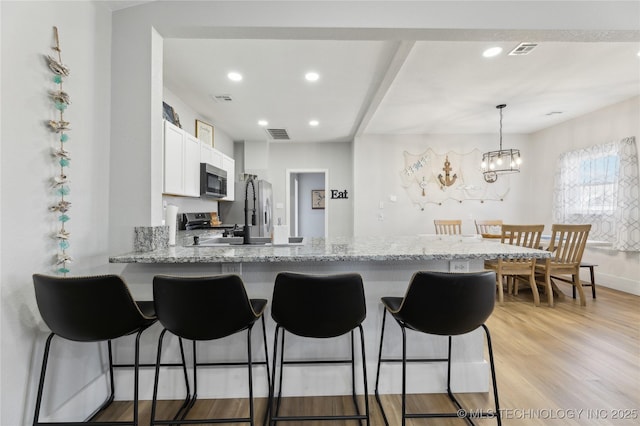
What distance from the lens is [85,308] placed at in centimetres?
120

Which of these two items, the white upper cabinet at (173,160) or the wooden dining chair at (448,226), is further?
the wooden dining chair at (448,226)

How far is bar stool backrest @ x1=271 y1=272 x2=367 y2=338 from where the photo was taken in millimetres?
1245

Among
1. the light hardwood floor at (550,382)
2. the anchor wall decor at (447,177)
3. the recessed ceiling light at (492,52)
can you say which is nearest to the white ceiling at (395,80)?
the recessed ceiling light at (492,52)

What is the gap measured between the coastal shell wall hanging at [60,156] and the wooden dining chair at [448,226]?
188 inches

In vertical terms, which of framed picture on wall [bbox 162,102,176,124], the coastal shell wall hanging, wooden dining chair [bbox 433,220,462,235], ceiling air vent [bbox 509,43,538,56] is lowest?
wooden dining chair [bbox 433,220,462,235]

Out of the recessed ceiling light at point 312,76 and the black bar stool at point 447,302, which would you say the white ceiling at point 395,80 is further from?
the black bar stool at point 447,302

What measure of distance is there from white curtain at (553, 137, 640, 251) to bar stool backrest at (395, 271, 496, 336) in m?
4.02

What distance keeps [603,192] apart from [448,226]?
2.08 metres

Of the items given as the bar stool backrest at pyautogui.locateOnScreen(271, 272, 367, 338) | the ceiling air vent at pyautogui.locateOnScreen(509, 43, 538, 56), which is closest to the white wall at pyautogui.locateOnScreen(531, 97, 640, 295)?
the ceiling air vent at pyautogui.locateOnScreen(509, 43, 538, 56)

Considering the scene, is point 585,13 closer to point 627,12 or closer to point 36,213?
point 627,12

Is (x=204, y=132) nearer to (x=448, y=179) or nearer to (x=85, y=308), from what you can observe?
(x=85, y=308)

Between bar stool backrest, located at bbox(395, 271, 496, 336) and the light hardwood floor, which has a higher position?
bar stool backrest, located at bbox(395, 271, 496, 336)

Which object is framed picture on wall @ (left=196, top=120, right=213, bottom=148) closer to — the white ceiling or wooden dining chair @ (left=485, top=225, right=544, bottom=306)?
the white ceiling

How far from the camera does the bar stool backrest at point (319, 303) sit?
4.09 feet
